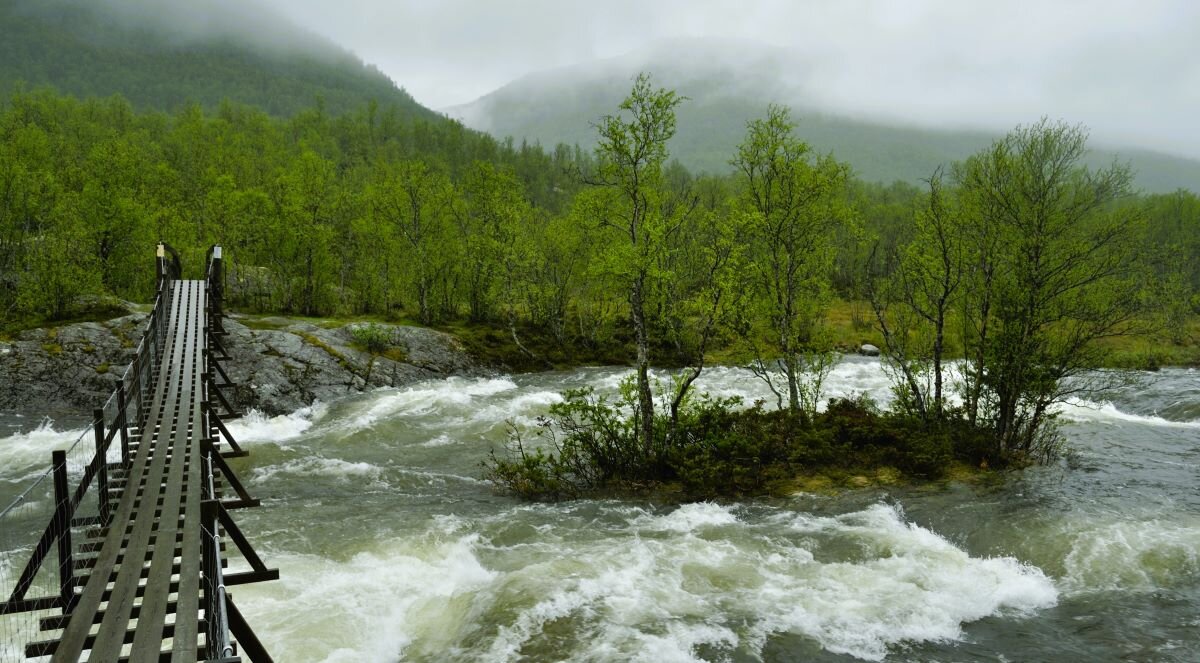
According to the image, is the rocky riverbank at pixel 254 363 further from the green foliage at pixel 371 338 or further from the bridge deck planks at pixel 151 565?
the bridge deck planks at pixel 151 565

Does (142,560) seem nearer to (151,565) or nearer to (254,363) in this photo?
(151,565)

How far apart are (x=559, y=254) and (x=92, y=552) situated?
35480 millimetres

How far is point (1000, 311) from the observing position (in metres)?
18.6

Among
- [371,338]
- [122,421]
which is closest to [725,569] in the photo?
[122,421]

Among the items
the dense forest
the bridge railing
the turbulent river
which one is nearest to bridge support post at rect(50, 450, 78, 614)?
the bridge railing

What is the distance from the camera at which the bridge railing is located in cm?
802

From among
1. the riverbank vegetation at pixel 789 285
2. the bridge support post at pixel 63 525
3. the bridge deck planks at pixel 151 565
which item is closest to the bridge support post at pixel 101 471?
the bridge deck planks at pixel 151 565

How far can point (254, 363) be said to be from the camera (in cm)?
2941

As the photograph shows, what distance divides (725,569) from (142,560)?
9.63 metres

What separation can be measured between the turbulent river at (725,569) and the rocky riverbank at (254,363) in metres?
6.45

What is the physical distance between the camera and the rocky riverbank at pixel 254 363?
2619 cm

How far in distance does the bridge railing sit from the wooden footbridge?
3 centimetres

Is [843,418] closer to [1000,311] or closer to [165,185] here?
[1000,311]

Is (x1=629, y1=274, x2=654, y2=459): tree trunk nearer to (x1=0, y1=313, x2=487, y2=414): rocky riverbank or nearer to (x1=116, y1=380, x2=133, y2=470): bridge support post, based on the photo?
(x1=116, y1=380, x2=133, y2=470): bridge support post
